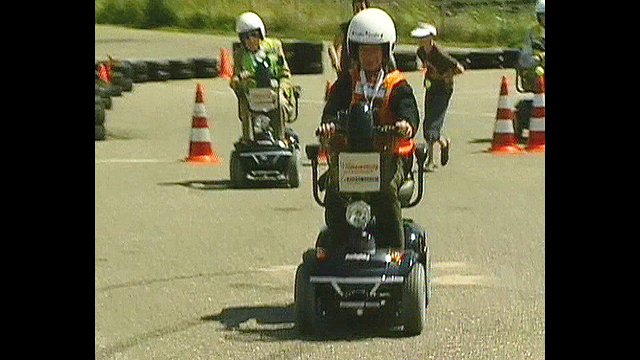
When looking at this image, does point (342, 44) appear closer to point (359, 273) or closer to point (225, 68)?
point (359, 273)

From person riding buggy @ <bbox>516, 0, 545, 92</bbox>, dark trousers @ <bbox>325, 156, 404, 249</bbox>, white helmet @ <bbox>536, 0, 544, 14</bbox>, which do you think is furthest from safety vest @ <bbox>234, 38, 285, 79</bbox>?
dark trousers @ <bbox>325, 156, 404, 249</bbox>

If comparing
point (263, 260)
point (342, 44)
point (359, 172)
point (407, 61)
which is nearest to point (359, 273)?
point (359, 172)

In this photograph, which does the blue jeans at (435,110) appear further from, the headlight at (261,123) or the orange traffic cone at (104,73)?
the orange traffic cone at (104,73)

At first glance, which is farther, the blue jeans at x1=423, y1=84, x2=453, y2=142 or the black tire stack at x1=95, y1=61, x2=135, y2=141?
the black tire stack at x1=95, y1=61, x2=135, y2=141

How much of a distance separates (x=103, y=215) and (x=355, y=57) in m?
4.83

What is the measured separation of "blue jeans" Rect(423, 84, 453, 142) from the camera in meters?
17.0

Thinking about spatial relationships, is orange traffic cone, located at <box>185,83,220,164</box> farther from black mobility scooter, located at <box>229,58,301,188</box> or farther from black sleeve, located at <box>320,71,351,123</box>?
black sleeve, located at <box>320,71,351,123</box>

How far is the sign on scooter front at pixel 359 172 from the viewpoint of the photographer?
8.98 meters

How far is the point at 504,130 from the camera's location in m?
18.8

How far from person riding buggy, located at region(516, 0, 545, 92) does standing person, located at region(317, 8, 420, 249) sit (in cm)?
985
